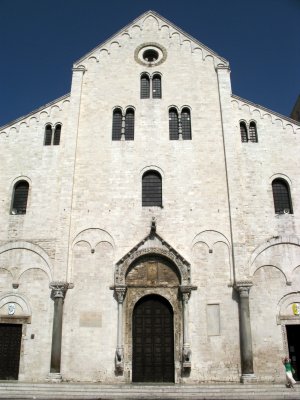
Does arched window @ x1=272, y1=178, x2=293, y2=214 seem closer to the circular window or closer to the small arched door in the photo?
the small arched door

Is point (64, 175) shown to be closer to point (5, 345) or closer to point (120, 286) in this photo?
point (120, 286)

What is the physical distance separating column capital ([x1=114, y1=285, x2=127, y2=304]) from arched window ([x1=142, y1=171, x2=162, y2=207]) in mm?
4236

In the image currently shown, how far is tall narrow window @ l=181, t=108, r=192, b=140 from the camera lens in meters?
21.3

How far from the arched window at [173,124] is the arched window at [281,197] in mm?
5605

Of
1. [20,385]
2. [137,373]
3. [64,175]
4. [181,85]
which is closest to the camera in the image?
[20,385]

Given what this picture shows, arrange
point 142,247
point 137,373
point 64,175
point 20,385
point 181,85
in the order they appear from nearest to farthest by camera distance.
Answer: point 20,385
point 137,373
point 142,247
point 64,175
point 181,85

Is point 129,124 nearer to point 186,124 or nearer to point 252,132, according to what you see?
point 186,124

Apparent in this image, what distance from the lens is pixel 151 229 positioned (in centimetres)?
1884

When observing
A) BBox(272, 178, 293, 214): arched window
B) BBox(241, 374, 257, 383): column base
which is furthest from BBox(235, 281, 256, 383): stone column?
BBox(272, 178, 293, 214): arched window

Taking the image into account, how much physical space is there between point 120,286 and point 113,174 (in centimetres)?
571

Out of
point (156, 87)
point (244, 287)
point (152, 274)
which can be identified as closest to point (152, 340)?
point (152, 274)

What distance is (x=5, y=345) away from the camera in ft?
58.7

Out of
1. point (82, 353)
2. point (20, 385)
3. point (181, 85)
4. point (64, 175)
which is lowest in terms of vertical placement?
point (20, 385)

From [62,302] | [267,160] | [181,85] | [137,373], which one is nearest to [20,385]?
[62,302]
